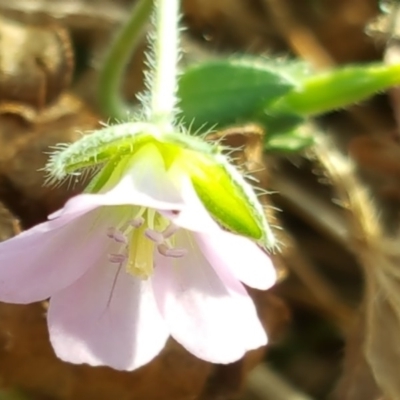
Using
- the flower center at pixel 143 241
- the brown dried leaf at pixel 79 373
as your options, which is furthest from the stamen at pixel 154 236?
the brown dried leaf at pixel 79 373

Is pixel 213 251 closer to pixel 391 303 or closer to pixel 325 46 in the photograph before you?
pixel 391 303

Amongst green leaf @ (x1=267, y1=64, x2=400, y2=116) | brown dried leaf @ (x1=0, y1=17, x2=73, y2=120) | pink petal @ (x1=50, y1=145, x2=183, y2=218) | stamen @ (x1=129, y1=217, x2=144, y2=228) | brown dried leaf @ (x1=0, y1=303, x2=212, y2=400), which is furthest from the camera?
brown dried leaf @ (x1=0, y1=17, x2=73, y2=120)

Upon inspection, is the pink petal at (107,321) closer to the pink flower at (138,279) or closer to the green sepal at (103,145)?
the pink flower at (138,279)

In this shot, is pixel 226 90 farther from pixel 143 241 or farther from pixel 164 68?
pixel 143 241

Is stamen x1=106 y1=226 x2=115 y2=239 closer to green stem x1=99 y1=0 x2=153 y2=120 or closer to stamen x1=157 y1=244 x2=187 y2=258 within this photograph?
stamen x1=157 y1=244 x2=187 y2=258

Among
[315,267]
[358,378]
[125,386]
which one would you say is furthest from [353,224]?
[125,386]

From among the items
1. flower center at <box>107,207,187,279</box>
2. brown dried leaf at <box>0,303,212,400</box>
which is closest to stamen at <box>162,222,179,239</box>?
flower center at <box>107,207,187,279</box>
